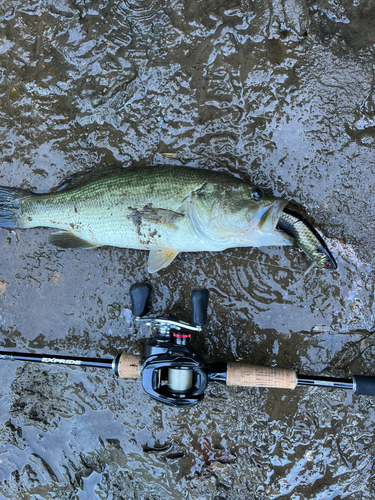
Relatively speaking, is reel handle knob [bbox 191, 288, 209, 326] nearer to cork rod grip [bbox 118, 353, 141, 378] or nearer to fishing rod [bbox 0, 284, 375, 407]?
fishing rod [bbox 0, 284, 375, 407]

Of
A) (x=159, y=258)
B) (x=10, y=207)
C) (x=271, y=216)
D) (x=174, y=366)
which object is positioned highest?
(x=10, y=207)

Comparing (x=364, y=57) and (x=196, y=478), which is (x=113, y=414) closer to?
(x=196, y=478)

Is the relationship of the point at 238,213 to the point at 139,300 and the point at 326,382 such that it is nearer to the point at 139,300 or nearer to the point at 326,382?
the point at 139,300

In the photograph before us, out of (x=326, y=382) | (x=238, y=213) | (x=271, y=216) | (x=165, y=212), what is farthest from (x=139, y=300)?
(x=326, y=382)

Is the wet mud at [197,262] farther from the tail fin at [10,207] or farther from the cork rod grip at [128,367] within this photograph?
the cork rod grip at [128,367]

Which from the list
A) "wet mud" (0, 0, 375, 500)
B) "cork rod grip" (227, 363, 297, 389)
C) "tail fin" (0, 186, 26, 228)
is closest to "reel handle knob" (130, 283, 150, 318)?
"wet mud" (0, 0, 375, 500)

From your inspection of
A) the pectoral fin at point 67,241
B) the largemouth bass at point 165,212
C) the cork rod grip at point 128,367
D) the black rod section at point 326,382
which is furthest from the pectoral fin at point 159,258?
the black rod section at point 326,382

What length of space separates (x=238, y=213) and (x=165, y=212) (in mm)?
567

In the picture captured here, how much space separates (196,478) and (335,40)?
4123mm

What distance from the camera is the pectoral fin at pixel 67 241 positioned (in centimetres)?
301

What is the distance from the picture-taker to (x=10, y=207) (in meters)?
3.14

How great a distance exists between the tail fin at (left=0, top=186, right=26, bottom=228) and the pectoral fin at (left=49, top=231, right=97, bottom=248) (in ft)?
1.38

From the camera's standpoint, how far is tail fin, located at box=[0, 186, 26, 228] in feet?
10.3

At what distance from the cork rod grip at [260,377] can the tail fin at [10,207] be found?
2.29 m
